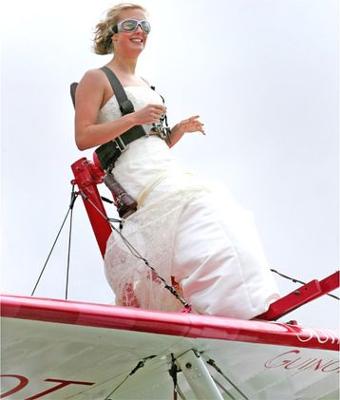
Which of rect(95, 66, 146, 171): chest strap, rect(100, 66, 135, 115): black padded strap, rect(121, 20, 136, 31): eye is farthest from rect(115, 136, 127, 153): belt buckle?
rect(121, 20, 136, 31): eye

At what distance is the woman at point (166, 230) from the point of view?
12.0 ft

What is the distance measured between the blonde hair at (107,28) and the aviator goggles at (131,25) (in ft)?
0.14

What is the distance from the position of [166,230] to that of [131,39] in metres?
1.10

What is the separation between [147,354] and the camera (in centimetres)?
329

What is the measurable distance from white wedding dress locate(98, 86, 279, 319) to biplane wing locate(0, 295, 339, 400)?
228 mm

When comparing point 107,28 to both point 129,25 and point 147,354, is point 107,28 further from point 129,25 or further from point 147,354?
point 147,354

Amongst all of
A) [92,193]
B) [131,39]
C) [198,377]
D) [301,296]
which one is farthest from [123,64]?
[198,377]

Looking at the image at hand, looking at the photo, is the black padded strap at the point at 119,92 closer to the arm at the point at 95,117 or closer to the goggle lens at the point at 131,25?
the arm at the point at 95,117

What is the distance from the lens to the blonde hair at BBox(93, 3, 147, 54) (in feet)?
14.7

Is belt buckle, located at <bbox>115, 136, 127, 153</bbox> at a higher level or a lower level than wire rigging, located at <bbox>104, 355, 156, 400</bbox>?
higher

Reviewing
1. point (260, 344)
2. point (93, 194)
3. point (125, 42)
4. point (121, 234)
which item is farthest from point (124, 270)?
point (125, 42)

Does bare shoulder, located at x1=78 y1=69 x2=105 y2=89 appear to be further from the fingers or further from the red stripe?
the red stripe

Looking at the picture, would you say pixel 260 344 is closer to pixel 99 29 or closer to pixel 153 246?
pixel 153 246

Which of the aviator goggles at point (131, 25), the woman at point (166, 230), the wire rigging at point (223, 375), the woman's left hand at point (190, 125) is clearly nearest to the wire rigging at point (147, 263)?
the woman at point (166, 230)
